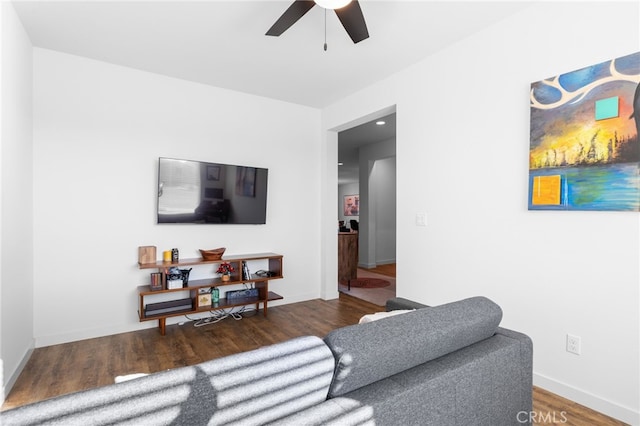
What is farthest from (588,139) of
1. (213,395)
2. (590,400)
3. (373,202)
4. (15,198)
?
(373,202)

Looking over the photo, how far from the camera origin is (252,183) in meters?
3.99

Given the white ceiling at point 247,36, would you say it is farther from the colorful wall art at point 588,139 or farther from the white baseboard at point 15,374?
the white baseboard at point 15,374

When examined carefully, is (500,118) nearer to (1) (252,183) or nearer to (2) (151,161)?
(1) (252,183)

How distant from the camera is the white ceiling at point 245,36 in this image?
7.69 ft

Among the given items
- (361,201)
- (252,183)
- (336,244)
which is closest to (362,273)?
(361,201)

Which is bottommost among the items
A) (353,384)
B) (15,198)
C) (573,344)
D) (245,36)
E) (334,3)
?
(573,344)

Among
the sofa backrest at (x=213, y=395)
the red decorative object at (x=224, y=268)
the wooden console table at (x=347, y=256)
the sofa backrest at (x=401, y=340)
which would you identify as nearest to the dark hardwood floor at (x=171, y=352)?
the red decorative object at (x=224, y=268)

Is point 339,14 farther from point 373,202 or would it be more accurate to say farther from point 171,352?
point 373,202

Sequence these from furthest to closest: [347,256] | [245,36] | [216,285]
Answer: [347,256] < [216,285] < [245,36]

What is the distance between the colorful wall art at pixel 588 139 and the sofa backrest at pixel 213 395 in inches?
78.0

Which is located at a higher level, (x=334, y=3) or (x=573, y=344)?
(x=334, y=3)

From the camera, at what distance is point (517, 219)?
2375 mm

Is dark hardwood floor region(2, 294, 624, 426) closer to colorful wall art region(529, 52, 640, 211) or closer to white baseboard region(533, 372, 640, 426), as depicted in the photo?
white baseboard region(533, 372, 640, 426)

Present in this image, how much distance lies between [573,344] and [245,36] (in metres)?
3.29
